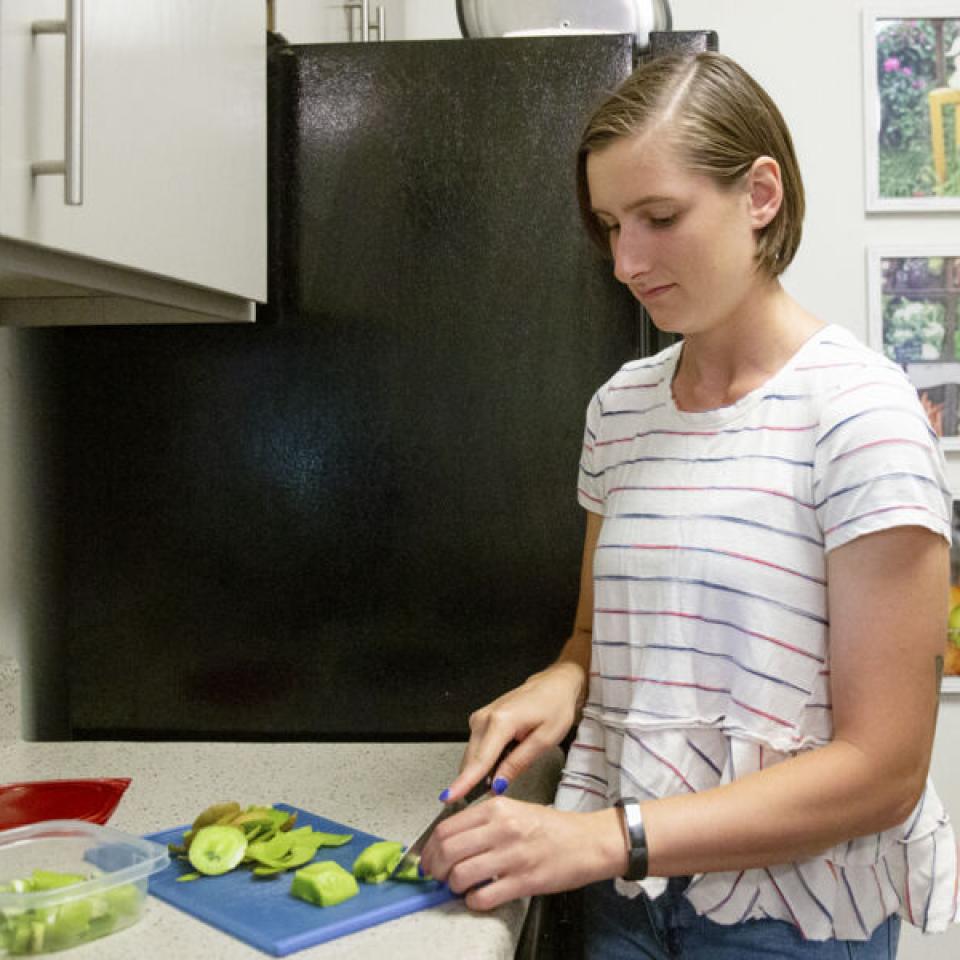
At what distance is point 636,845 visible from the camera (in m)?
0.89

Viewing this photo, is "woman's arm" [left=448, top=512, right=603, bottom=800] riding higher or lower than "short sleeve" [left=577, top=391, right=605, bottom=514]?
lower

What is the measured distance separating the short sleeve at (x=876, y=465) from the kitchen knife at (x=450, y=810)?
1.25 feet

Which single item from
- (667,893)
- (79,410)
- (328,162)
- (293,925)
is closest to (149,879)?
(293,925)

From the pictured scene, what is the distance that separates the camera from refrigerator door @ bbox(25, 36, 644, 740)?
1479 millimetres

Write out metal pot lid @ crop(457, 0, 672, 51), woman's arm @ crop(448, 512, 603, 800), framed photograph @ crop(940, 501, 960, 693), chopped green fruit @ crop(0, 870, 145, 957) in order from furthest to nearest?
framed photograph @ crop(940, 501, 960, 693)
metal pot lid @ crop(457, 0, 672, 51)
woman's arm @ crop(448, 512, 603, 800)
chopped green fruit @ crop(0, 870, 145, 957)

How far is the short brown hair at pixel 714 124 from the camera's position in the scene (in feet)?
3.25

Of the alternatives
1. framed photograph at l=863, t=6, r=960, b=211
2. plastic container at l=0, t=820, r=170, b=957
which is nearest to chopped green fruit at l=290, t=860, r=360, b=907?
plastic container at l=0, t=820, r=170, b=957

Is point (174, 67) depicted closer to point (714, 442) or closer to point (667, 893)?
point (714, 442)

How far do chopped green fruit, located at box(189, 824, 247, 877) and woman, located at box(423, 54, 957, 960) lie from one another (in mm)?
174

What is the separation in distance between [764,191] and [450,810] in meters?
0.60

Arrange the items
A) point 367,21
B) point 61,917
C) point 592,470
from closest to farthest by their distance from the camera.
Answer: point 61,917, point 592,470, point 367,21

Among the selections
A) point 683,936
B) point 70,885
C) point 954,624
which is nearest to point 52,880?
point 70,885

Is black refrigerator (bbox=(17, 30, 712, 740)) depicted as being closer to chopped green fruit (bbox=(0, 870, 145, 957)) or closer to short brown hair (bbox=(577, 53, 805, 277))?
short brown hair (bbox=(577, 53, 805, 277))

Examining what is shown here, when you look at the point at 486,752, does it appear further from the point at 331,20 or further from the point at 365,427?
the point at 331,20
